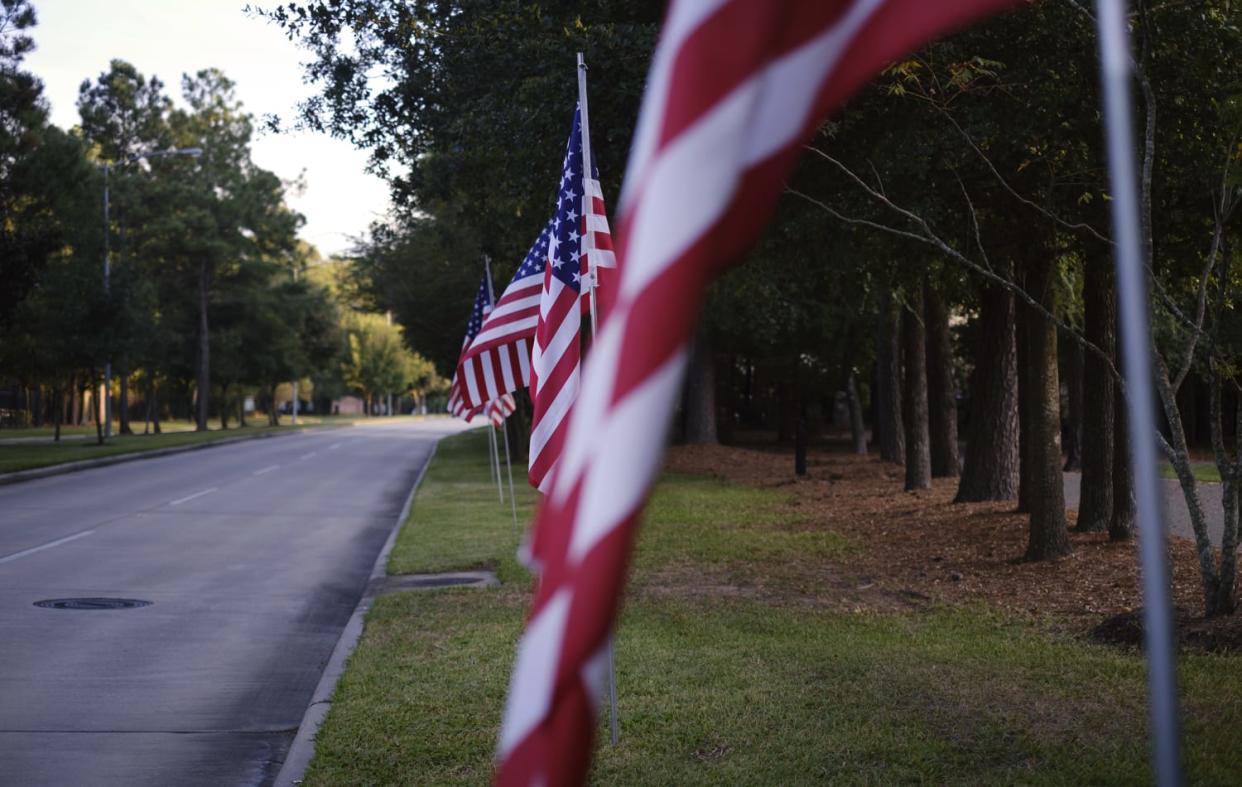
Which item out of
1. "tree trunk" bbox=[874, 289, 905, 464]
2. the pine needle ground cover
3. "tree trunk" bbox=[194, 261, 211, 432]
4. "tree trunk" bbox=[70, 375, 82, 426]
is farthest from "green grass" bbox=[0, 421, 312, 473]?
"tree trunk" bbox=[70, 375, 82, 426]

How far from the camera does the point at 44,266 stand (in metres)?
33.5

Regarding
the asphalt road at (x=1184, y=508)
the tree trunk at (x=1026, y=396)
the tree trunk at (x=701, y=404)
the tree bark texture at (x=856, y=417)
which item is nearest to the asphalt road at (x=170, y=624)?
the tree trunk at (x=1026, y=396)

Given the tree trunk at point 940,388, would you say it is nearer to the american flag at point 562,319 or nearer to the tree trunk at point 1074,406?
the tree trunk at point 1074,406

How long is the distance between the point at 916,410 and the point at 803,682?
47.7ft

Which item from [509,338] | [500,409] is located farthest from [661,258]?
[500,409]

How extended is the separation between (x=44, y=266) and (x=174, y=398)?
222 feet

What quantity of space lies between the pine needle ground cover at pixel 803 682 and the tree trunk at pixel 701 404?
19.8m

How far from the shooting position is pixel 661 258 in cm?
201

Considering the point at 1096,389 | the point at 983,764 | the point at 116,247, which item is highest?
the point at 116,247

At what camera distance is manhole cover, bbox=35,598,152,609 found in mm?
11977

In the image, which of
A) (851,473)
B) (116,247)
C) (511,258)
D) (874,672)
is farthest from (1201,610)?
(116,247)

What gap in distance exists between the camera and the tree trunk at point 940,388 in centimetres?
2198

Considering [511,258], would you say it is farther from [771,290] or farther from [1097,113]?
[1097,113]

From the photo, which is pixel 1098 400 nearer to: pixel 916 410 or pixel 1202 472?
pixel 916 410
